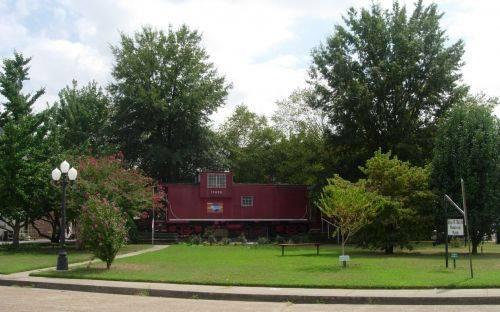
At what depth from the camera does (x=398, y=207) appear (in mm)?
28766

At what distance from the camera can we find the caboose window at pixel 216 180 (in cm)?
4584

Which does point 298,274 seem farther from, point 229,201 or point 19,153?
point 229,201

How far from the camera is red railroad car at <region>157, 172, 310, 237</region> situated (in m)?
45.5

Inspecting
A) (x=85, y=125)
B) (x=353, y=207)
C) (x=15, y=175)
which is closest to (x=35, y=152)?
(x=15, y=175)

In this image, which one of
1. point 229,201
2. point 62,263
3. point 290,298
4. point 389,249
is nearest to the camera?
point 290,298

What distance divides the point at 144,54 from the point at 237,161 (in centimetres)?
1608

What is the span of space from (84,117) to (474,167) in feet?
106

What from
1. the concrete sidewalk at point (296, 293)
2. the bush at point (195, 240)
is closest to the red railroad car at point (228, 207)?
the bush at point (195, 240)

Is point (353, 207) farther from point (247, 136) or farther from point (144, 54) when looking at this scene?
point (247, 136)

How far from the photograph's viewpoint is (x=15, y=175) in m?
32.7

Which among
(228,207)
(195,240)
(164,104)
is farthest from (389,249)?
(164,104)

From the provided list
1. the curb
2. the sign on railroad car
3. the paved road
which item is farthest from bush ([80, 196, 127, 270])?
the sign on railroad car

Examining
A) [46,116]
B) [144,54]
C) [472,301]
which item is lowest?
[472,301]

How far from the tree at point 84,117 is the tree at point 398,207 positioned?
1021 inches
